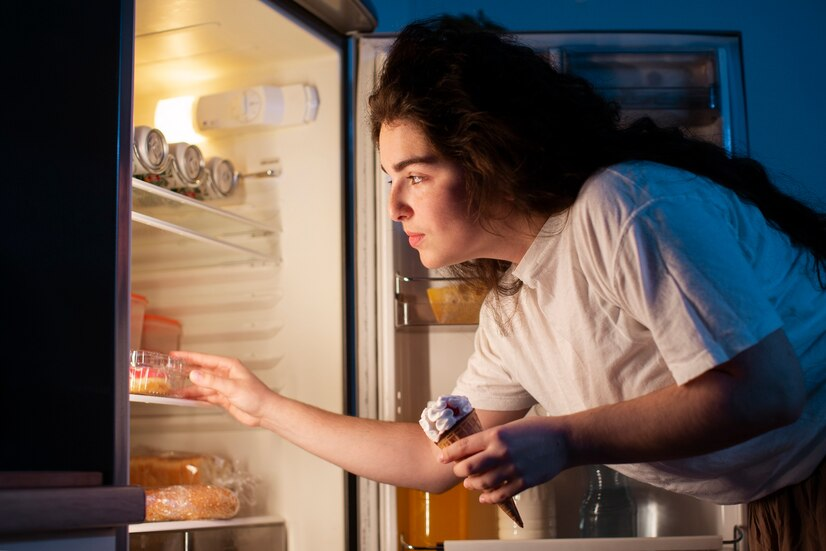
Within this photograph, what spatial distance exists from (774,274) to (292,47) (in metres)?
1.24

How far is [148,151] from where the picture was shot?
5.84 ft

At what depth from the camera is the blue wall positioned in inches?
86.0

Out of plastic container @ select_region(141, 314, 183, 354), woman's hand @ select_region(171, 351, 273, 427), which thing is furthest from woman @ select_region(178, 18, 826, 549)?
plastic container @ select_region(141, 314, 183, 354)

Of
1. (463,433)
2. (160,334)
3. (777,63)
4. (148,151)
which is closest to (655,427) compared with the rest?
(463,433)

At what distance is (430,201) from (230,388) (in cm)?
55

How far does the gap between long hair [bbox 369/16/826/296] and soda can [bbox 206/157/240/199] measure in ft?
2.63

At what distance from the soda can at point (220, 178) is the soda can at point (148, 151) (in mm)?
229

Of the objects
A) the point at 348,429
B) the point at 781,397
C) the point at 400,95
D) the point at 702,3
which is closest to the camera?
the point at 781,397

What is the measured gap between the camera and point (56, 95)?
134 cm

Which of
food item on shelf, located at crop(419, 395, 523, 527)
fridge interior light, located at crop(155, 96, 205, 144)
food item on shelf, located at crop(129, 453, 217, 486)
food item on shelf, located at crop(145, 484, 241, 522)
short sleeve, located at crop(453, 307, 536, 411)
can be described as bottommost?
food item on shelf, located at crop(145, 484, 241, 522)

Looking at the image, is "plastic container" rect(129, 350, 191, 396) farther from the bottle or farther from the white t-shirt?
the bottle

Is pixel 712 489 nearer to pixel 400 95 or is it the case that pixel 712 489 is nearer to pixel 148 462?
pixel 400 95

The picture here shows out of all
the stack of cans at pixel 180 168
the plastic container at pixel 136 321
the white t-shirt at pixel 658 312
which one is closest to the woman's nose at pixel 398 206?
the white t-shirt at pixel 658 312

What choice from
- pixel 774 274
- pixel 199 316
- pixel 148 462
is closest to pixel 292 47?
pixel 199 316
